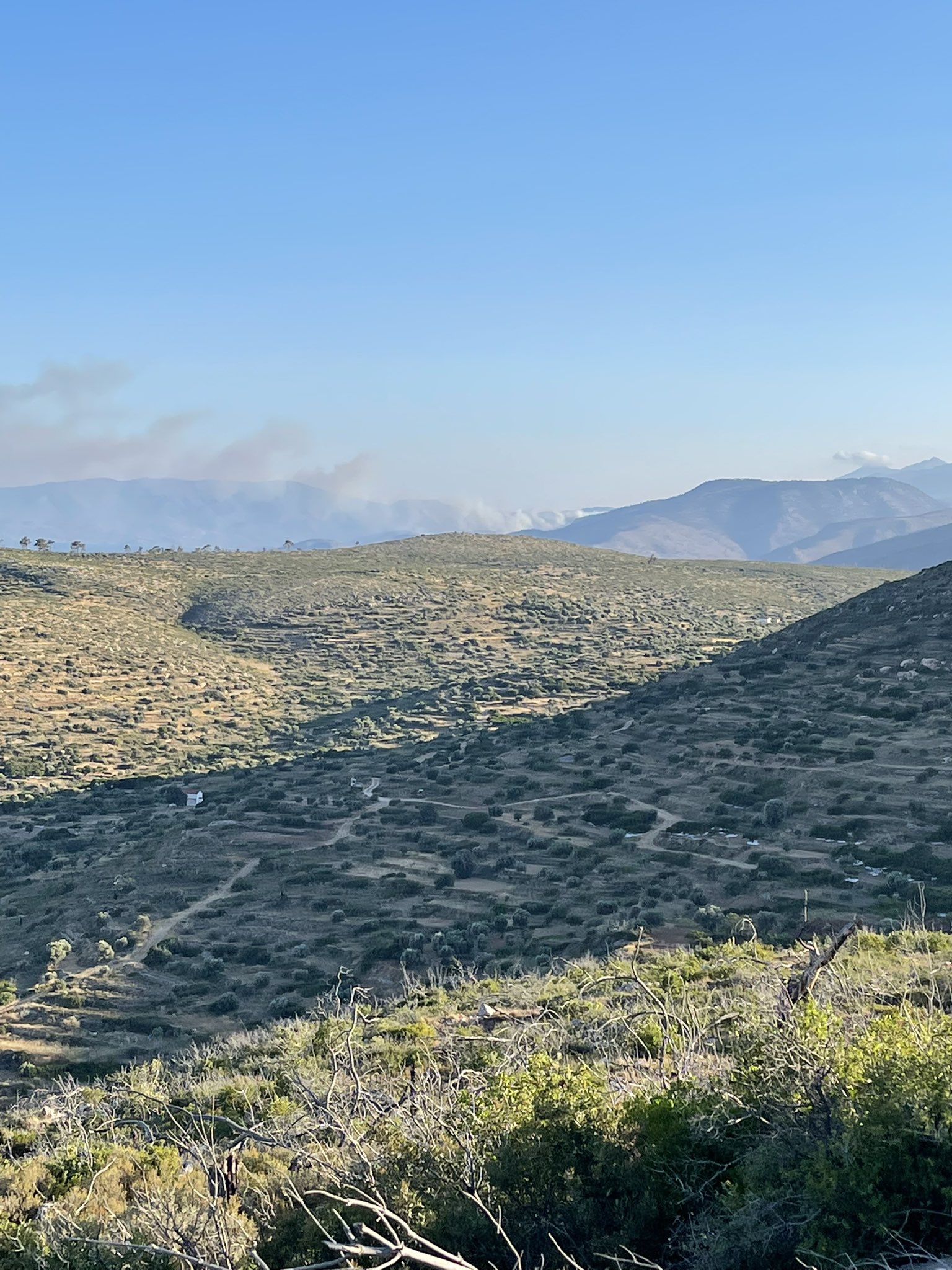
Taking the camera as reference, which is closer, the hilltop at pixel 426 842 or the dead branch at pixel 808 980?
the dead branch at pixel 808 980

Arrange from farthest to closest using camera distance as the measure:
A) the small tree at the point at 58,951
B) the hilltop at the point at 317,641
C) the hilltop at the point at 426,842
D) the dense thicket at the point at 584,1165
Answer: the hilltop at the point at 317,641
the small tree at the point at 58,951
the hilltop at the point at 426,842
the dense thicket at the point at 584,1165

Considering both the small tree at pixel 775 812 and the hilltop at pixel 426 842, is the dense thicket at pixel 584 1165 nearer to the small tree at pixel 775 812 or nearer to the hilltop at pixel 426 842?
the hilltop at pixel 426 842

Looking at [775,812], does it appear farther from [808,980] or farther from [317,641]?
[317,641]

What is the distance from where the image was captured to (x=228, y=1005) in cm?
1869

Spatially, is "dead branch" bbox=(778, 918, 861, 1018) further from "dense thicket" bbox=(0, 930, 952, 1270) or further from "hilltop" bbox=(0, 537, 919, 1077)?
"hilltop" bbox=(0, 537, 919, 1077)

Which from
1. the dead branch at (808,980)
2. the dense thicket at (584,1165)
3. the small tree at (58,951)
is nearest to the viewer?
the dense thicket at (584,1165)

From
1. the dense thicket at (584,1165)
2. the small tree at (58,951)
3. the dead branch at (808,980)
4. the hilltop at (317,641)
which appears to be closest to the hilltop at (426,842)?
the small tree at (58,951)

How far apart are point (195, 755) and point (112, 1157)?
129 feet

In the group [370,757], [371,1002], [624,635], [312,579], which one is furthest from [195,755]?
[312,579]

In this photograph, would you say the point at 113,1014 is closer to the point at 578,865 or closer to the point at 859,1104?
the point at 578,865

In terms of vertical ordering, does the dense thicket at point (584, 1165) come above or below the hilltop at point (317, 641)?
below

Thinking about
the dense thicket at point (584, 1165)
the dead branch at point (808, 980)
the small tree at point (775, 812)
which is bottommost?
the small tree at point (775, 812)

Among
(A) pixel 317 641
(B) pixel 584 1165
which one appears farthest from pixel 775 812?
(A) pixel 317 641

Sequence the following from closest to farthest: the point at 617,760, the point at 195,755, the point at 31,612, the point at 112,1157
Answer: the point at 112,1157 < the point at 617,760 < the point at 195,755 < the point at 31,612
